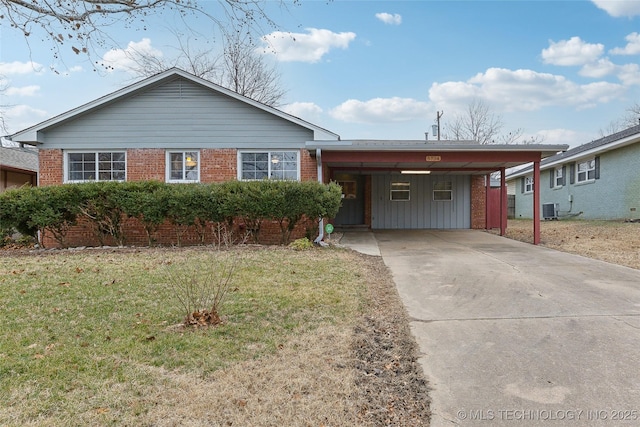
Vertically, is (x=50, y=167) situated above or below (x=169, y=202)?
above

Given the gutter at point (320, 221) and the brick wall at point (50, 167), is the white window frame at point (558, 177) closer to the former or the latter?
the gutter at point (320, 221)

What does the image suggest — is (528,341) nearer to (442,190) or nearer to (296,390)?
(296,390)

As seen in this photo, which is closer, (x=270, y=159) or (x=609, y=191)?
(x=270, y=159)

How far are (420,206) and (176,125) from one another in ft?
34.0

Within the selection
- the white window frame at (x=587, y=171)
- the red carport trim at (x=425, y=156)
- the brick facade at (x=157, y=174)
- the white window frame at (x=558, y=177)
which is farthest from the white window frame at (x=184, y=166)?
the white window frame at (x=558, y=177)

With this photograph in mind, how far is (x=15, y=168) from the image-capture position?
1719 centimetres

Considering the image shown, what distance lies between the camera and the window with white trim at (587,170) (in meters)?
17.9

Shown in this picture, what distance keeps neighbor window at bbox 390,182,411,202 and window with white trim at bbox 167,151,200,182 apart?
340 inches

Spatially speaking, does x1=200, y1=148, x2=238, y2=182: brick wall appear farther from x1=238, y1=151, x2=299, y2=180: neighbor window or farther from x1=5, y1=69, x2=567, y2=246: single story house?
x1=238, y1=151, x2=299, y2=180: neighbor window

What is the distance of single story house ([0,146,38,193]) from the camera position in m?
17.0

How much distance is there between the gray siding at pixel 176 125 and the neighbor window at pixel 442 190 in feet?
25.2

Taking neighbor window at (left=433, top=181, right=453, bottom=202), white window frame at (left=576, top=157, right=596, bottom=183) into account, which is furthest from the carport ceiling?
white window frame at (left=576, top=157, right=596, bottom=183)

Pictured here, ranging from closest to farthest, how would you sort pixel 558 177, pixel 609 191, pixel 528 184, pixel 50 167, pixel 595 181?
pixel 50 167 → pixel 609 191 → pixel 595 181 → pixel 558 177 → pixel 528 184

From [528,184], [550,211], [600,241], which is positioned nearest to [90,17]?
[600,241]
